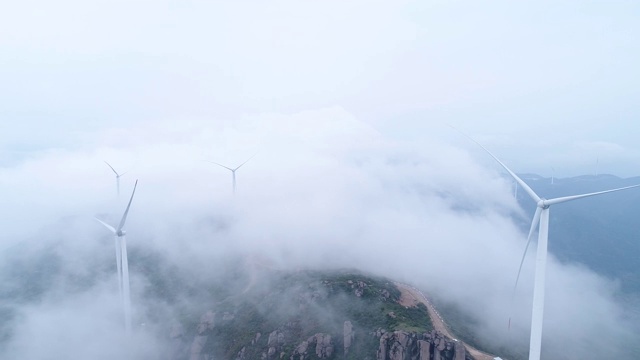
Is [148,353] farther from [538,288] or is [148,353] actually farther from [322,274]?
[538,288]

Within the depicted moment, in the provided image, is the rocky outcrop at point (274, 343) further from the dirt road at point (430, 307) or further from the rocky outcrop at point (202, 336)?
the dirt road at point (430, 307)

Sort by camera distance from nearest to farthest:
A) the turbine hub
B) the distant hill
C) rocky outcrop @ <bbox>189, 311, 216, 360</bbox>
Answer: the turbine hub → the distant hill → rocky outcrop @ <bbox>189, 311, 216, 360</bbox>

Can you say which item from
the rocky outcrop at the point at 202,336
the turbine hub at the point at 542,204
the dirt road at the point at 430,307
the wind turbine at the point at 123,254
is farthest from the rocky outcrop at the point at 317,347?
the turbine hub at the point at 542,204

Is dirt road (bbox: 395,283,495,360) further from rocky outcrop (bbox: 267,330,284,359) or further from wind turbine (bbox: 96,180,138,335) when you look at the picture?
wind turbine (bbox: 96,180,138,335)

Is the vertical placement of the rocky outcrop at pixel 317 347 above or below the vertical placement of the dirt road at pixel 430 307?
below

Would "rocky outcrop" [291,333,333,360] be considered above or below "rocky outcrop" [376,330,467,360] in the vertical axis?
below

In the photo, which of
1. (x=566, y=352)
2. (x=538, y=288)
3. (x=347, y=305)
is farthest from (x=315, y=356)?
(x=566, y=352)

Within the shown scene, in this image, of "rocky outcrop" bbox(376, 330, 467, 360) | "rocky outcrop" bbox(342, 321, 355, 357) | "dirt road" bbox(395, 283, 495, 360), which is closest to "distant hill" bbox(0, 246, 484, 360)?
"rocky outcrop" bbox(342, 321, 355, 357)
